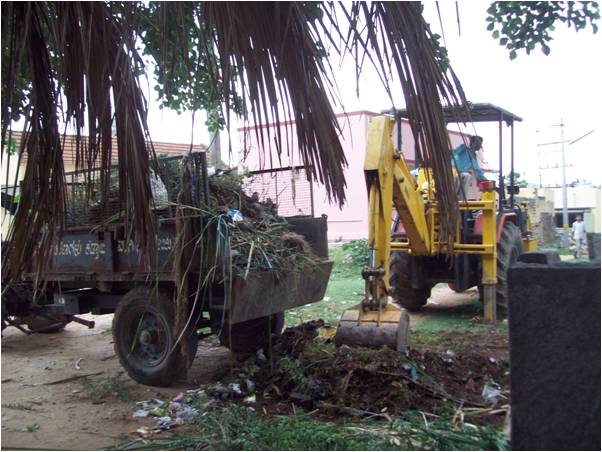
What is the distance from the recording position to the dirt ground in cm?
504

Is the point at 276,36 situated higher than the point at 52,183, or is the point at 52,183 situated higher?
the point at 276,36

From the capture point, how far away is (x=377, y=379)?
518 cm

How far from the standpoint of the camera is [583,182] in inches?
1314

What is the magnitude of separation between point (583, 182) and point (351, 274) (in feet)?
75.1

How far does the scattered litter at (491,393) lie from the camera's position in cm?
485

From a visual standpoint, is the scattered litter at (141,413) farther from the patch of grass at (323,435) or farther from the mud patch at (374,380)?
the mud patch at (374,380)

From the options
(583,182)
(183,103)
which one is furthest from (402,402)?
(583,182)

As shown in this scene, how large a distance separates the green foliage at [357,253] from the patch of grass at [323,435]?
12186mm

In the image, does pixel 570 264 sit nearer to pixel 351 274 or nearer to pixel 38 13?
pixel 38 13

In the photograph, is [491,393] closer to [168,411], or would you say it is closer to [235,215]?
[168,411]

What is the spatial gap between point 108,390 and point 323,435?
9.95 ft

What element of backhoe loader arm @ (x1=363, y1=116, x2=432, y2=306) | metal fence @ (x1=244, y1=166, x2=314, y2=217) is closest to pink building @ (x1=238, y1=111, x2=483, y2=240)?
metal fence @ (x1=244, y1=166, x2=314, y2=217)

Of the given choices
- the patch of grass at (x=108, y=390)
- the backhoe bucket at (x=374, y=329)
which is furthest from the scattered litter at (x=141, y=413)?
the backhoe bucket at (x=374, y=329)

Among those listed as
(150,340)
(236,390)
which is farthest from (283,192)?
(236,390)
